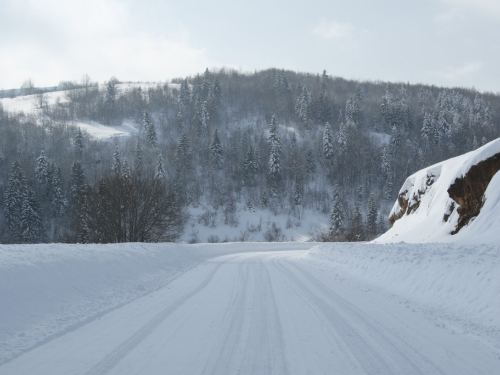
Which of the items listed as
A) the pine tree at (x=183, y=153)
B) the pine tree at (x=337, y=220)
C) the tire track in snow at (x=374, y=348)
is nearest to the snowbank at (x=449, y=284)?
the tire track in snow at (x=374, y=348)

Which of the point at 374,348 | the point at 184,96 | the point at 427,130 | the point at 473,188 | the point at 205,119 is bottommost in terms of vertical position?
the point at 374,348

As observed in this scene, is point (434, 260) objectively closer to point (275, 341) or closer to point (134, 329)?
point (275, 341)

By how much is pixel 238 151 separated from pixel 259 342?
11993cm

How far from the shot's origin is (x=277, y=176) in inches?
4200

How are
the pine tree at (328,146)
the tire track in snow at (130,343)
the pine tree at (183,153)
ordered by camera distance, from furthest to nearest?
1. the pine tree at (328,146)
2. the pine tree at (183,153)
3. the tire track in snow at (130,343)

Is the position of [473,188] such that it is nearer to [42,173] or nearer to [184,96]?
[42,173]

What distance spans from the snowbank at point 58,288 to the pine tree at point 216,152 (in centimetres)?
10210

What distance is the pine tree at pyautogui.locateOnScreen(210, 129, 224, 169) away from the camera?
113m

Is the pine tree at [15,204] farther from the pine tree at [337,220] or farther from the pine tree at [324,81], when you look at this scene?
the pine tree at [324,81]

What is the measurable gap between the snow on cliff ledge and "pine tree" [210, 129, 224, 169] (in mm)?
86179

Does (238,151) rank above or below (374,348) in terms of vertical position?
above

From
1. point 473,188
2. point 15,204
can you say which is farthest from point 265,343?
point 15,204

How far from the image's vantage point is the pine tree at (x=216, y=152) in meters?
113

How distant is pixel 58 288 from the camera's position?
740cm
